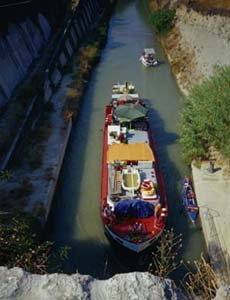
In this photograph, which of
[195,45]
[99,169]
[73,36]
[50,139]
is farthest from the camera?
[73,36]

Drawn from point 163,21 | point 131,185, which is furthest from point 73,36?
point 131,185

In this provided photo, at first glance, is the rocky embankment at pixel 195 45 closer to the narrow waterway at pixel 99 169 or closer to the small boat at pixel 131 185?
the narrow waterway at pixel 99 169

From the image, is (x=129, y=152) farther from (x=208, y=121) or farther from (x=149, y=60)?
(x=149, y=60)

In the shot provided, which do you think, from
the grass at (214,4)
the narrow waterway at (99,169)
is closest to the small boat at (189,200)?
the narrow waterway at (99,169)

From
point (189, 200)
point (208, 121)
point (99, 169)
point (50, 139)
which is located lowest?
point (99, 169)

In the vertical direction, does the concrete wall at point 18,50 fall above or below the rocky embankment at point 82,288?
below

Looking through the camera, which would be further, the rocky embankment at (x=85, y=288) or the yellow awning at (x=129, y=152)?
the yellow awning at (x=129, y=152)
